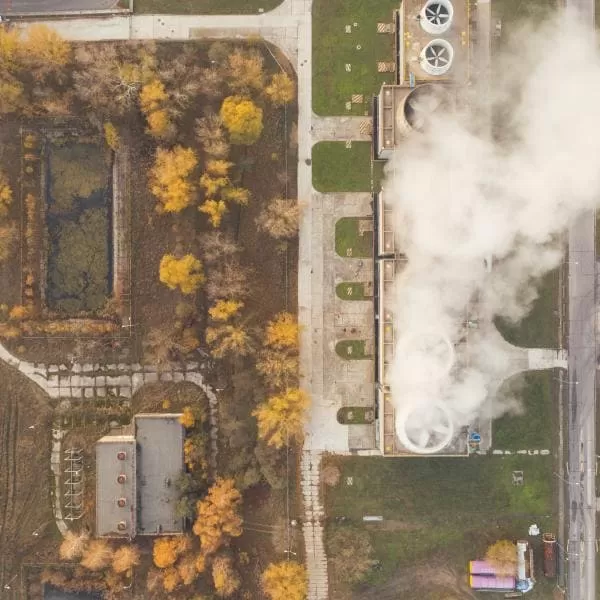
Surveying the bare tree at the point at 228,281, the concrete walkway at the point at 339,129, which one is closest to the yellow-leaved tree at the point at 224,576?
the bare tree at the point at 228,281

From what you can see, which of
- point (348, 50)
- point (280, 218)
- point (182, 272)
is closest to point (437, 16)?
point (348, 50)

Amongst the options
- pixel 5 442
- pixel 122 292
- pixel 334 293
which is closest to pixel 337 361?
pixel 334 293

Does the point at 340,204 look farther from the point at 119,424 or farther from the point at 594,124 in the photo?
the point at 119,424

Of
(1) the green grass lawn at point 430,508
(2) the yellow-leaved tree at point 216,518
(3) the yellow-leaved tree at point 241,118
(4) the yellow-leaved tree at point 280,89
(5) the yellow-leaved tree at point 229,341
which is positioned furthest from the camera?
(1) the green grass lawn at point 430,508

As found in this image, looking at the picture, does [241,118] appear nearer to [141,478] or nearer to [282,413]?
[282,413]

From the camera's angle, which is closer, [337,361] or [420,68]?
[420,68]

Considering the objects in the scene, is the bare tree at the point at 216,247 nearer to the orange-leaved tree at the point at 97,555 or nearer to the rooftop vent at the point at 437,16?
the rooftop vent at the point at 437,16
